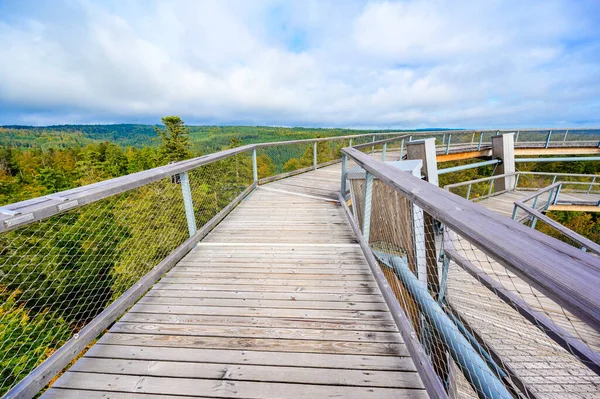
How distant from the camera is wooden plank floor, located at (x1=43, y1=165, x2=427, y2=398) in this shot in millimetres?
1458

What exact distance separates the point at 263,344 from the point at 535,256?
1617 millimetres

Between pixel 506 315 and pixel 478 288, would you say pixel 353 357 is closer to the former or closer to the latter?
pixel 506 315

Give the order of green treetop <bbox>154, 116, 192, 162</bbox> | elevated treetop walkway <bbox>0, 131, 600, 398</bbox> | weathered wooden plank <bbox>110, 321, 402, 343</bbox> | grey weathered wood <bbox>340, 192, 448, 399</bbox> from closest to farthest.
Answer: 1. elevated treetop walkway <bbox>0, 131, 600, 398</bbox>
2. grey weathered wood <bbox>340, 192, 448, 399</bbox>
3. weathered wooden plank <bbox>110, 321, 402, 343</bbox>
4. green treetop <bbox>154, 116, 192, 162</bbox>

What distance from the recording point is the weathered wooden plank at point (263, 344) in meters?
1.67

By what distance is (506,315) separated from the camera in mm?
3344

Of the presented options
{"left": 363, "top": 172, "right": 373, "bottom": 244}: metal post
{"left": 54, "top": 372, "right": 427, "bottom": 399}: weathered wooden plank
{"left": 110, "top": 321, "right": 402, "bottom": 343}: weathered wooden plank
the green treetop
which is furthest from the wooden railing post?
the green treetop

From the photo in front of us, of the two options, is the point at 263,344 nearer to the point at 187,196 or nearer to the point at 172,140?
the point at 187,196

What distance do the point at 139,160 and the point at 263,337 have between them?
66.2 metres

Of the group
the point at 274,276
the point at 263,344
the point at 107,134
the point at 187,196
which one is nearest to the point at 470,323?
the point at 274,276

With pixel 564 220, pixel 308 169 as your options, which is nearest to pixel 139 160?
pixel 308 169

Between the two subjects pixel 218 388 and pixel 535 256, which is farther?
pixel 218 388

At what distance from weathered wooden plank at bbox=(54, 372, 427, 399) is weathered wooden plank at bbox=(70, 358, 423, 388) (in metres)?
0.03

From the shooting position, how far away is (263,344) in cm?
174

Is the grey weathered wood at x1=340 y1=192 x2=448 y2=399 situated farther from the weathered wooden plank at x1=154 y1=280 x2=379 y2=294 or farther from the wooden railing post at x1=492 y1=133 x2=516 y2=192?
the wooden railing post at x1=492 y1=133 x2=516 y2=192
